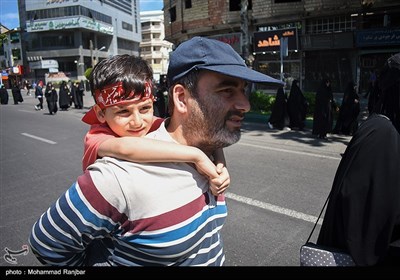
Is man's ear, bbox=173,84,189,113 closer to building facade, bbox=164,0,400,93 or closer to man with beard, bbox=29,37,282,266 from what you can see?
man with beard, bbox=29,37,282,266

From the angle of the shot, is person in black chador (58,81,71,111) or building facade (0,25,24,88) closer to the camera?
person in black chador (58,81,71,111)

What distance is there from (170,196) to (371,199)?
88 centimetres

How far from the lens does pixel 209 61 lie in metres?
1.30

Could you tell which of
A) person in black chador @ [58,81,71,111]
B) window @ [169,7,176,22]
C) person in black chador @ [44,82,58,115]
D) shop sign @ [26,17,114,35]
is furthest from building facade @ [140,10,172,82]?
person in black chador @ [44,82,58,115]

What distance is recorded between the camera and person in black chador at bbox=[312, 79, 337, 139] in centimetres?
956

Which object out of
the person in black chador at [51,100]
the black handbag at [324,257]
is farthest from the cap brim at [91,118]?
the person in black chador at [51,100]

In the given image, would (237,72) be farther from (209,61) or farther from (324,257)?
(324,257)

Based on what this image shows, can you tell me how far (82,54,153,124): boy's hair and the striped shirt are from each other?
28cm

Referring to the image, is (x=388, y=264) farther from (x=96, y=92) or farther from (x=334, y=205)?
(x=96, y=92)

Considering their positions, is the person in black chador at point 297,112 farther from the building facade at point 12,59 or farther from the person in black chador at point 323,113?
the building facade at point 12,59

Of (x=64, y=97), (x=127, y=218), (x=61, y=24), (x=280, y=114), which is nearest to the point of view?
(x=127, y=218)

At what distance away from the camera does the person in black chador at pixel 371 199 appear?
4.64ft

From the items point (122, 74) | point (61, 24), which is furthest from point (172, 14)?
point (61, 24)

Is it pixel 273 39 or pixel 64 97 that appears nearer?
pixel 64 97
